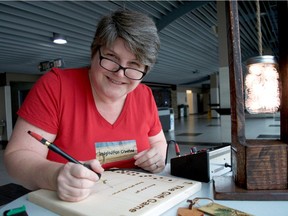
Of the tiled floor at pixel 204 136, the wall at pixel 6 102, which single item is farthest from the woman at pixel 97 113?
the wall at pixel 6 102

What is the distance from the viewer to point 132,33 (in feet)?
3.05

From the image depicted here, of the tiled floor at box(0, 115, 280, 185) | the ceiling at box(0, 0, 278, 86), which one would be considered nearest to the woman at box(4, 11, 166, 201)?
the tiled floor at box(0, 115, 280, 185)

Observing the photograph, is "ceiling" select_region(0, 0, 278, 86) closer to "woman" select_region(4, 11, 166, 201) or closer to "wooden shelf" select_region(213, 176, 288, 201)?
"woman" select_region(4, 11, 166, 201)

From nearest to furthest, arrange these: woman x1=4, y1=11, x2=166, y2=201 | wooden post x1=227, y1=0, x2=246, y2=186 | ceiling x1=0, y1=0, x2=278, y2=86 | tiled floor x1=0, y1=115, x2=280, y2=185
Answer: wooden post x1=227, y1=0, x2=246, y2=186
woman x1=4, y1=11, x2=166, y2=201
tiled floor x1=0, y1=115, x2=280, y2=185
ceiling x1=0, y1=0, x2=278, y2=86

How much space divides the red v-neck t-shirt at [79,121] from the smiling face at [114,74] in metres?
0.10

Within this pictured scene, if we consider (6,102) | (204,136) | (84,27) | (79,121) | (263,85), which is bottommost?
(204,136)

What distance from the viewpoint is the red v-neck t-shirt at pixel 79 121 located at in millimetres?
979

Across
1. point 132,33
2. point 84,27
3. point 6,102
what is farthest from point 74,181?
point 6,102

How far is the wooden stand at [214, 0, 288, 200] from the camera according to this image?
0.73 m

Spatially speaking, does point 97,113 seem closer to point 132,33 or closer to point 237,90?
point 132,33

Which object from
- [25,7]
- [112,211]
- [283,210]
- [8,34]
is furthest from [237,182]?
[8,34]

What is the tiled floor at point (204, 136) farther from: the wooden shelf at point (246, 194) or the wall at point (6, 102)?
the wall at point (6, 102)

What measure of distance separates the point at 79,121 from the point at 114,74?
0.87ft

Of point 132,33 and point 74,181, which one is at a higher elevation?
point 132,33
